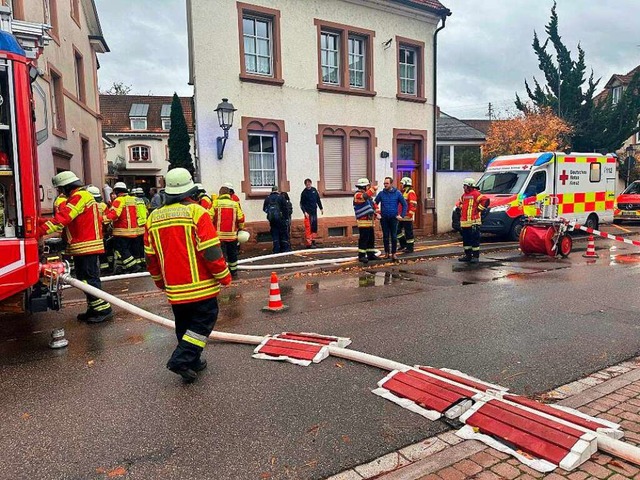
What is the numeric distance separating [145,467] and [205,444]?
0.40 meters

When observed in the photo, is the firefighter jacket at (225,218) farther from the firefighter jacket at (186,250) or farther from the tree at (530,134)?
the tree at (530,134)

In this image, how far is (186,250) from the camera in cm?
415

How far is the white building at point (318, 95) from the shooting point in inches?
536

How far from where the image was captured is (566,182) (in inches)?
631

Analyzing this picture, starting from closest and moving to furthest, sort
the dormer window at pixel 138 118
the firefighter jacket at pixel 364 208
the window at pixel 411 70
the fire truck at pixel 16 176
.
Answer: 1. the fire truck at pixel 16 176
2. the firefighter jacket at pixel 364 208
3. the window at pixel 411 70
4. the dormer window at pixel 138 118

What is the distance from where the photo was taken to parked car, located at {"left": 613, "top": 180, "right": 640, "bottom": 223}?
2170 cm

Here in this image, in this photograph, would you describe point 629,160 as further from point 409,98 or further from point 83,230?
point 83,230

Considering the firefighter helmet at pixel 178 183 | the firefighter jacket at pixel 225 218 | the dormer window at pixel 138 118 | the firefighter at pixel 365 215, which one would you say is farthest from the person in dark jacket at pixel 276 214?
the dormer window at pixel 138 118

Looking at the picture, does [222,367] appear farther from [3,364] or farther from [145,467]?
[3,364]

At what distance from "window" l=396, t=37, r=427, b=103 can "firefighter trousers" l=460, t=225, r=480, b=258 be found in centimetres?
766

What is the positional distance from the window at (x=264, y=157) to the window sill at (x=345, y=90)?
5.97ft

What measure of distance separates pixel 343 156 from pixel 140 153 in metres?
32.5

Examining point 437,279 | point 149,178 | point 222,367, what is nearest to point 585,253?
point 437,279

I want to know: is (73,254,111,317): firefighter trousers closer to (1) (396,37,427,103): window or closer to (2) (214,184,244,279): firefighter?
(2) (214,184,244,279): firefighter
